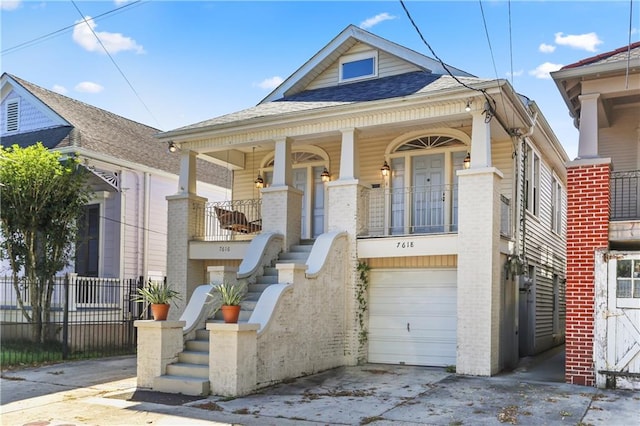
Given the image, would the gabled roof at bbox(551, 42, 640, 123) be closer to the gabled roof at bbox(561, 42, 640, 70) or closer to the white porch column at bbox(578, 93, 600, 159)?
the gabled roof at bbox(561, 42, 640, 70)

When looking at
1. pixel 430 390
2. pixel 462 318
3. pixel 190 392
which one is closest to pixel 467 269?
pixel 462 318

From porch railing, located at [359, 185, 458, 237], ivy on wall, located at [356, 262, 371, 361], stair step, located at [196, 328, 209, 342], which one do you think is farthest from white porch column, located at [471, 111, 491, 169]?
stair step, located at [196, 328, 209, 342]

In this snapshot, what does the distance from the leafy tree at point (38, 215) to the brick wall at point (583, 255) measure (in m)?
10.8

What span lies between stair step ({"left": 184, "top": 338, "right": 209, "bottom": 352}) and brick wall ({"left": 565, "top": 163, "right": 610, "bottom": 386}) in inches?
239

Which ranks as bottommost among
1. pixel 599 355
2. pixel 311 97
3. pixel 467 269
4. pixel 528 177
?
pixel 599 355

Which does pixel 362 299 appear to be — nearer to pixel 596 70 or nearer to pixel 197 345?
pixel 197 345

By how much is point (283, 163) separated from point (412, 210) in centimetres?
320

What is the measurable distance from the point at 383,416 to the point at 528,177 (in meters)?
8.88

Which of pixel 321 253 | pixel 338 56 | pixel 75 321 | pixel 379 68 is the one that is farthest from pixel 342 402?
pixel 338 56

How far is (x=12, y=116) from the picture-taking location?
19.2 m

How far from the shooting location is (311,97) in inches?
595

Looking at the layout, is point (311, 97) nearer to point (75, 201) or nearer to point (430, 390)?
point (75, 201)

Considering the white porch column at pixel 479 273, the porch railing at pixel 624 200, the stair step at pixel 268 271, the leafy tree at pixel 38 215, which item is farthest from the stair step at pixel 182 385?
the porch railing at pixel 624 200

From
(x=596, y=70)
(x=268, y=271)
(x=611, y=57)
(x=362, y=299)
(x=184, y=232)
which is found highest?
(x=611, y=57)
